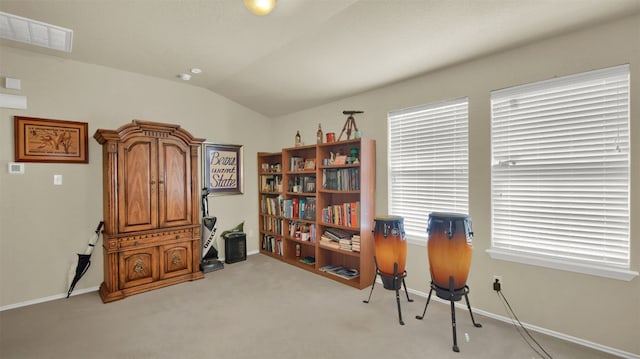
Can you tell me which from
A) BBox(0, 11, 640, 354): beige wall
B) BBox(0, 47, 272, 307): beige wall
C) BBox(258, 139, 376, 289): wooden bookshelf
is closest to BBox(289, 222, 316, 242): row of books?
BBox(258, 139, 376, 289): wooden bookshelf

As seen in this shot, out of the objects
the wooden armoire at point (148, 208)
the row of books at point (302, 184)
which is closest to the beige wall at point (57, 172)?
the wooden armoire at point (148, 208)

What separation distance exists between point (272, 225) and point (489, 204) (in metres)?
3.15

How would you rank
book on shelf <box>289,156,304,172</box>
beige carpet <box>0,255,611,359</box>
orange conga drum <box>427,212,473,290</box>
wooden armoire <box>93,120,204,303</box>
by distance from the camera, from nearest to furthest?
1. beige carpet <box>0,255,611,359</box>
2. orange conga drum <box>427,212,473,290</box>
3. wooden armoire <box>93,120,204,303</box>
4. book on shelf <box>289,156,304,172</box>

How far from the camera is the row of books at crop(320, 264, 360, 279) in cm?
→ 338

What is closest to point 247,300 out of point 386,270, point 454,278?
point 386,270

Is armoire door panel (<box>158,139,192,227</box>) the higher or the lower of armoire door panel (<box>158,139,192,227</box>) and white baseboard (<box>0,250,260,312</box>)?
the higher

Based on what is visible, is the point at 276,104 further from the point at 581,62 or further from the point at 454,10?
the point at 581,62

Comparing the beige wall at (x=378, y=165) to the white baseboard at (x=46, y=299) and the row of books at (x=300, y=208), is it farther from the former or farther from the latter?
the row of books at (x=300, y=208)

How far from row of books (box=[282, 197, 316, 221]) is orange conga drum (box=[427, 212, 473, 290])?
1921 millimetres

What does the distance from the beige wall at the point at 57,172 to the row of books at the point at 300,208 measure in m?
2.05

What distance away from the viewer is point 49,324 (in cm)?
246

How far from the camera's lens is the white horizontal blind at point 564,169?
1.97 metres

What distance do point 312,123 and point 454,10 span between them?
2529mm

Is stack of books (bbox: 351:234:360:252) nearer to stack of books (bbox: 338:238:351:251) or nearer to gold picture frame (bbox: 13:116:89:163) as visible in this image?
stack of books (bbox: 338:238:351:251)
